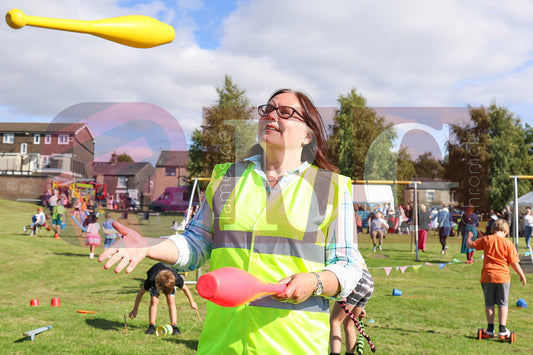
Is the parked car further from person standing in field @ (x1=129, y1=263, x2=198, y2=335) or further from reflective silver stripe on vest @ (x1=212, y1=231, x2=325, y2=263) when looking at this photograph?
person standing in field @ (x1=129, y1=263, x2=198, y2=335)

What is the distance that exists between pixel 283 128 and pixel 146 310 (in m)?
9.54

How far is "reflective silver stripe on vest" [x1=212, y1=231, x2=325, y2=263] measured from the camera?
86.7 inches

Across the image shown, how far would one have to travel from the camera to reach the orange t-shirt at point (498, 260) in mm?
8680

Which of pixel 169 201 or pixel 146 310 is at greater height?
pixel 169 201

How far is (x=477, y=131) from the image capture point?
11.7 metres

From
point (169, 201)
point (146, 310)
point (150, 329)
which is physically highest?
point (169, 201)

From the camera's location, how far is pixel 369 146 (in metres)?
9.15

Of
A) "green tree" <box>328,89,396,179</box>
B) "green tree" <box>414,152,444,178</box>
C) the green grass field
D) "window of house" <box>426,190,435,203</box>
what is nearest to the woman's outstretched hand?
the green grass field

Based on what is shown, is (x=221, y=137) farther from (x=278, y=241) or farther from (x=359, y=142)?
(x=359, y=142)

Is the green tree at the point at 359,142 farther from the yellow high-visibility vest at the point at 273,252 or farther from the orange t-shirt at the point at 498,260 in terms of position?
the yellow high-visibility vest at the point at 273,252

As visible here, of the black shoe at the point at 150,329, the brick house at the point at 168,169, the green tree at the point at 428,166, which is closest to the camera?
the brick house at the point at 168,169

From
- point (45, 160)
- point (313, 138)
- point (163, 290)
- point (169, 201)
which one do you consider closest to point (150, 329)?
point (163, 290)

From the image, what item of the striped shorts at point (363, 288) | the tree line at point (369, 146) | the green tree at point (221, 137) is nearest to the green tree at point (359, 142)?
the tree line at point (369, 146)

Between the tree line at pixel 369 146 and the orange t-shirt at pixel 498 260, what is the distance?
892 millimetres
